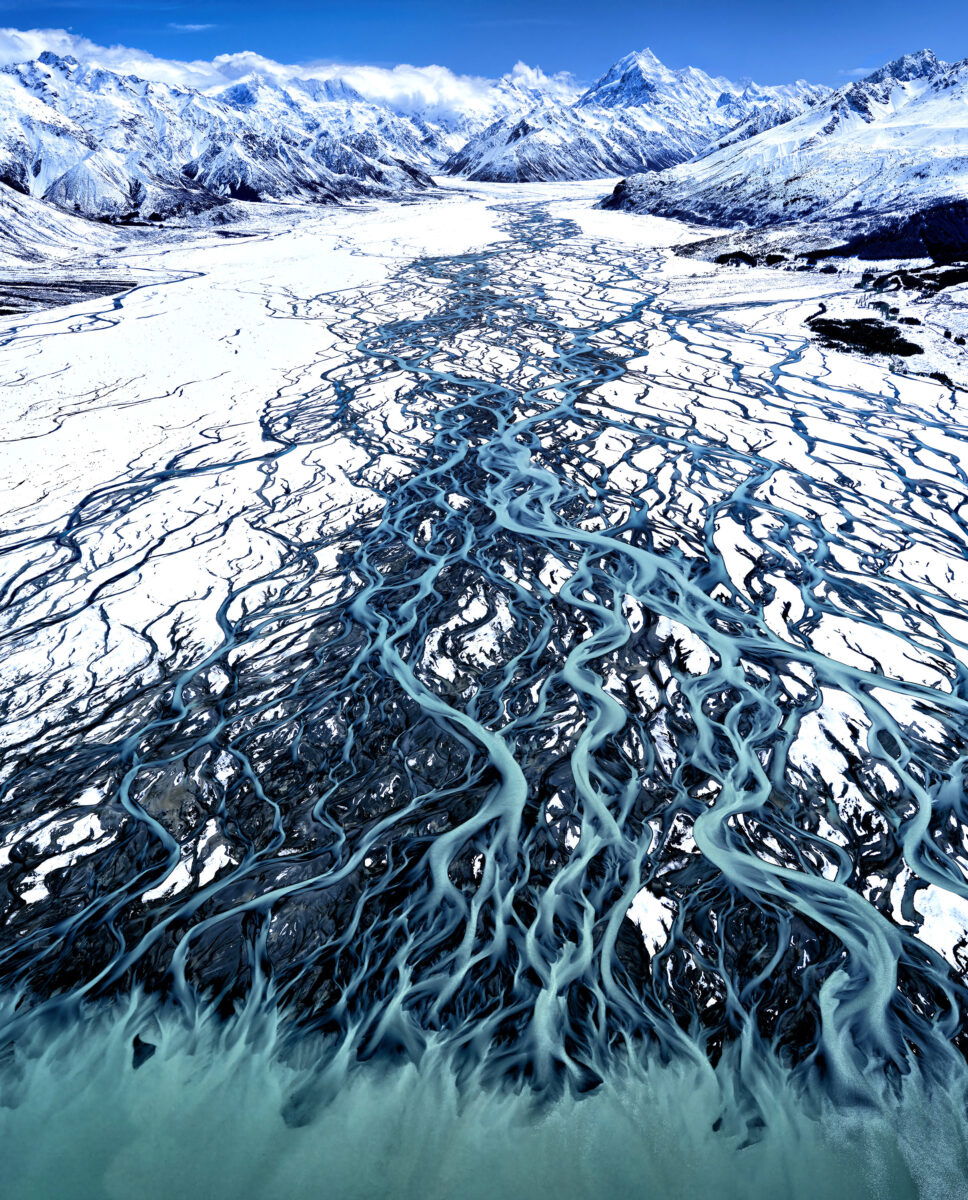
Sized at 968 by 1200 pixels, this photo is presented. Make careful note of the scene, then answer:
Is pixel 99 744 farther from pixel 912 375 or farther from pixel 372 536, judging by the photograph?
pixel 912 375

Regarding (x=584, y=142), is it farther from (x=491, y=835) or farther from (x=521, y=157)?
(x=491, y=835)

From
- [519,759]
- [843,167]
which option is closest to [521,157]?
[843,167]

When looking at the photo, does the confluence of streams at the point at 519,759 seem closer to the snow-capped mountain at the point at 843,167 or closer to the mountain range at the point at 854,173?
the mountain range at the point at 854,173

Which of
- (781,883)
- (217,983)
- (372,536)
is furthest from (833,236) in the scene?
(217,983)

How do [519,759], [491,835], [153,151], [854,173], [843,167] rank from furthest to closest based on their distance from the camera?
[153,151], [843,167], [854,173], [519,759], [491,835]

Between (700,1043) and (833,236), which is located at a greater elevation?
Result: (833,236)

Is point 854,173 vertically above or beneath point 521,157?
beneath

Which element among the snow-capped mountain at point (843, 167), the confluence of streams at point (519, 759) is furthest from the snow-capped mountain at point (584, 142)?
the confluence of streams at point (519, 759)
